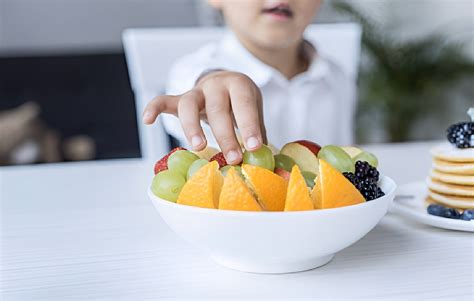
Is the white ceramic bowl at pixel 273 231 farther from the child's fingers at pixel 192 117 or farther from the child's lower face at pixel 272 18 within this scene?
the child's lower face at pixel 272 18

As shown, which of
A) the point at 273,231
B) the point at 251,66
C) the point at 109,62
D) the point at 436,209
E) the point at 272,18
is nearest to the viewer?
the point at 273,231

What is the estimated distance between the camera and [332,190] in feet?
1.78

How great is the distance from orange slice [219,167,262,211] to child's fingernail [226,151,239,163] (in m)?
0.09

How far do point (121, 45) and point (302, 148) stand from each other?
2928 mm

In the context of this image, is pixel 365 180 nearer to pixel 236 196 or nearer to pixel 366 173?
pixel 366 173

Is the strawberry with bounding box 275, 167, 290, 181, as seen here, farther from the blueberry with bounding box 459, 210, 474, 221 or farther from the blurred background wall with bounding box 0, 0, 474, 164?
the blurred background wall with bounding box 0, 0, 474, 164

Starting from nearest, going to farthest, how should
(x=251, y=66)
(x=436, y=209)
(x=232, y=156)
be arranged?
(x=232, y=156) → (x=436, y=209) → (x=251, y=66)

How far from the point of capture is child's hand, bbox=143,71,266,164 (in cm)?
64

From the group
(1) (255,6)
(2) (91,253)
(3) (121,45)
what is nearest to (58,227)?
(2) (91,253)

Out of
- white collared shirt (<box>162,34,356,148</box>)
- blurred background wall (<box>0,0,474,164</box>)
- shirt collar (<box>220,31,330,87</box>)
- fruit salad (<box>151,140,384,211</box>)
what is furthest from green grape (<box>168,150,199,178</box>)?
blurred background wall (<box>0,0,474,164</box>)

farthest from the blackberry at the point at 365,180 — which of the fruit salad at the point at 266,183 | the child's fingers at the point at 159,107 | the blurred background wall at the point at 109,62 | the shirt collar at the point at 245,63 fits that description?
the blurred background wall at the point at 109,62

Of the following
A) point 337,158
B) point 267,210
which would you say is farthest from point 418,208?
point 267,210

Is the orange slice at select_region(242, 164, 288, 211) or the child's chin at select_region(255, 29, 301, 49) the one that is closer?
the orange slice at select_region(242, 164, 288, 211)

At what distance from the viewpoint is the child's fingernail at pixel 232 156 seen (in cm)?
62
